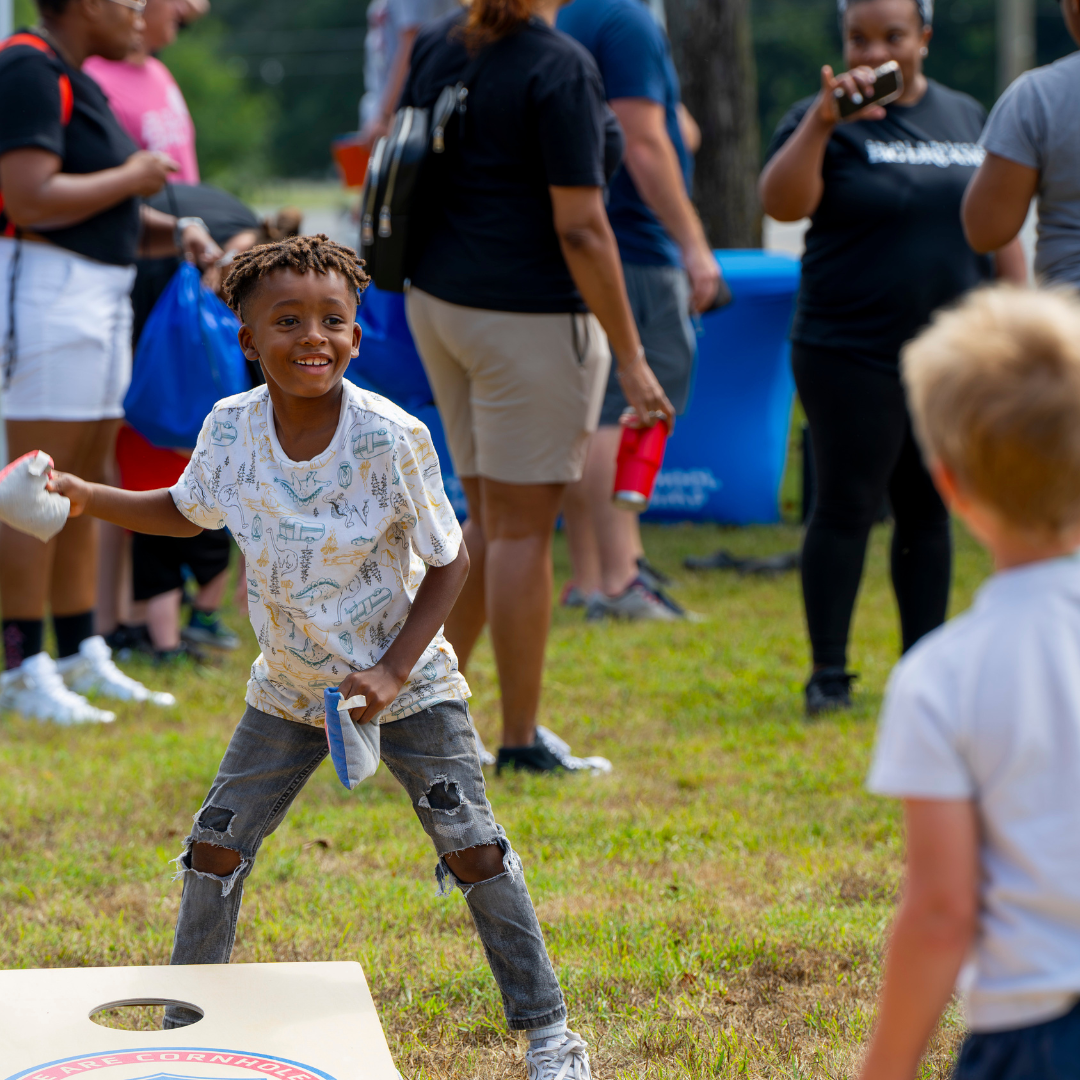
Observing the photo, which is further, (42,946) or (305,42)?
(305,42)

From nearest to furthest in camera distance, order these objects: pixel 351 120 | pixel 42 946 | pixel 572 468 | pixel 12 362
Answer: pixel 42 946 < pixel 572 468 < pixel 12 362 < pixel 351 120

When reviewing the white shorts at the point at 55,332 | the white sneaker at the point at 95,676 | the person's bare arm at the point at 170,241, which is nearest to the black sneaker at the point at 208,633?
the white sneaker at the point at 95,676

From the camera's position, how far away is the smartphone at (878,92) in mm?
3863

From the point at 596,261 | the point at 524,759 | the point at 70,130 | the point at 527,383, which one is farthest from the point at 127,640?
the point at 596,261

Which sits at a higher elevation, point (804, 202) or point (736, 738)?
point (804, 202)

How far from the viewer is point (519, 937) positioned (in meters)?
2.24

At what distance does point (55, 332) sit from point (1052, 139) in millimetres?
2867

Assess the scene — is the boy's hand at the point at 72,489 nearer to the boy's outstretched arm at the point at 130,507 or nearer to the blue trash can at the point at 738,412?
the boy's outstretched arm at the point at 130,507

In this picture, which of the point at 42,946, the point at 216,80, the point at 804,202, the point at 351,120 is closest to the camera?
the point at 42,946

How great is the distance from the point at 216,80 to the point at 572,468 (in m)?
50.8

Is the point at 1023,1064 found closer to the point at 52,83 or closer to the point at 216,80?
the point at 52,83

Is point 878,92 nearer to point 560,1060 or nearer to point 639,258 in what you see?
point 639,258

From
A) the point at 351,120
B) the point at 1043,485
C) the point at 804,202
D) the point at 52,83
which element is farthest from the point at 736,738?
the point at 351,120

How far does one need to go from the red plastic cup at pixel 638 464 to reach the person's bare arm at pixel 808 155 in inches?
33.3
